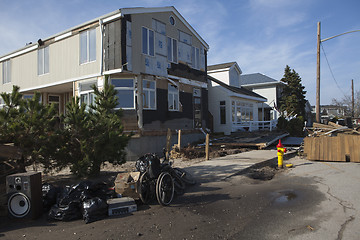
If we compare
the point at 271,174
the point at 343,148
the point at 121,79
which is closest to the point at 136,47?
the point at 121,79

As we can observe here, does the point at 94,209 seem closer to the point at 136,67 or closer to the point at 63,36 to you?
the point at 136,67

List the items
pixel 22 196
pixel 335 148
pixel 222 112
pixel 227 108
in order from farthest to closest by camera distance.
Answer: pixel 222 112, pixel 227 108, pixel 335 148, pixel 22 196

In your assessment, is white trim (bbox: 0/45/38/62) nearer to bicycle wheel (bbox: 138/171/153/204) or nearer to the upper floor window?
the upper floor window

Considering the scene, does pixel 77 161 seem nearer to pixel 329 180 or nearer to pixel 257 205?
pixel 257 205

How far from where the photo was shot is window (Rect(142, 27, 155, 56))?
14.5 meters

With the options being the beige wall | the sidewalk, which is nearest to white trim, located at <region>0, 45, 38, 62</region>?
the beige wall

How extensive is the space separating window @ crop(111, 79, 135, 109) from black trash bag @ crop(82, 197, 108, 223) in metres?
8.70

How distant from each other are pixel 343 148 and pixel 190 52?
1096 centimetres

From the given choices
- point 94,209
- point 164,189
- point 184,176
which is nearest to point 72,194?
point 94,209

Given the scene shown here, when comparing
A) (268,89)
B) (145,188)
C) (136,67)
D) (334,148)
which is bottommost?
(145,188)

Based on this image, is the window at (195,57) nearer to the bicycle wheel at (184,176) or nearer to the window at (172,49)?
the window at (172,49)

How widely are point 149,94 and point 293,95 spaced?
26.7m

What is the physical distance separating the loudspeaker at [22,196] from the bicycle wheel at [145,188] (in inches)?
86.3

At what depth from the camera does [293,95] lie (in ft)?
116
